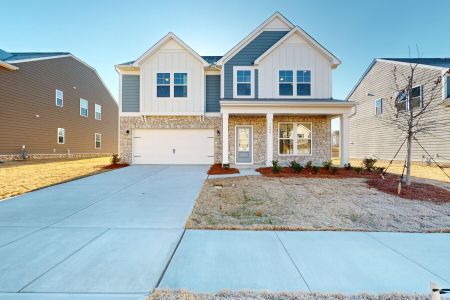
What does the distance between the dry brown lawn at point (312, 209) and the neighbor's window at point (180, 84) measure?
7872 millimetres

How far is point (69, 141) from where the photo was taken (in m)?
21.4

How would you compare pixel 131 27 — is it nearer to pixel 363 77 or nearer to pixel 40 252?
pixel 40 252

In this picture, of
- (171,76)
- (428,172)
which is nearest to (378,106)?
(428,172)

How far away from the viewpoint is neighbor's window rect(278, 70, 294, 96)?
43.0 feet

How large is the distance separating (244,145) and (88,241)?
1072 cm

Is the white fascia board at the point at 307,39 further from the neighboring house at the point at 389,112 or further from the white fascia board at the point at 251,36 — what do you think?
the neighboring house at the point at 389,112

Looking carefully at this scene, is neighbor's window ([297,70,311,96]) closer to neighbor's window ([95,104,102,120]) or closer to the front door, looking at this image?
the front door

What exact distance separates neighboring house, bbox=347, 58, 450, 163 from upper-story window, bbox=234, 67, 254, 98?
593 cm

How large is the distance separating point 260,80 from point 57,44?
2256cm

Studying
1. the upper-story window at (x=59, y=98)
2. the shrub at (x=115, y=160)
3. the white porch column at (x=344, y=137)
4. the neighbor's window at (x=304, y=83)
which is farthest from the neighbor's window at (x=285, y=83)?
the upper-story window at (x=59, y=98)

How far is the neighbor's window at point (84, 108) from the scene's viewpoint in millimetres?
23156

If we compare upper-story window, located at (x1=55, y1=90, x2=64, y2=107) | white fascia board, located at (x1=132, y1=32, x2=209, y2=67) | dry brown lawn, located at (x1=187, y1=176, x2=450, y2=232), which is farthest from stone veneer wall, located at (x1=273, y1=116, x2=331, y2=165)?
upper-story window, located at (x1=55, y1=90, x2=64, y2=107)

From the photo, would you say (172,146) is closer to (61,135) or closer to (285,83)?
(285,83)

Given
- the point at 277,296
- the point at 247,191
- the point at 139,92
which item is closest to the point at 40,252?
the point at 277,296
